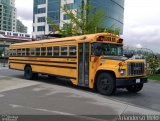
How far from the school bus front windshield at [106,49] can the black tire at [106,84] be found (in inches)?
40.8

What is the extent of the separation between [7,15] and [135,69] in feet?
470

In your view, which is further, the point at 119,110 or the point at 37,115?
the point at 119,110

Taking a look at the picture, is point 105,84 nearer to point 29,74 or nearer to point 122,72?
point 122,72

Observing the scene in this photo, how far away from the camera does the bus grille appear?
11.4 metres

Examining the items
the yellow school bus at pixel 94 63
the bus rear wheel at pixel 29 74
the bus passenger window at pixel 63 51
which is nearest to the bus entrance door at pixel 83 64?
the yellow school bus at pixel 94 63

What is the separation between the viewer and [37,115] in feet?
25.8

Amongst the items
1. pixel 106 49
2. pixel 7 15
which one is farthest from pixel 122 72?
pixel 7 15

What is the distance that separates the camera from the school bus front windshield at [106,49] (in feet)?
40.3

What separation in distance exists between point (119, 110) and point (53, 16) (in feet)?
239

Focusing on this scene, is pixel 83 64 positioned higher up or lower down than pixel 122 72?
higher up

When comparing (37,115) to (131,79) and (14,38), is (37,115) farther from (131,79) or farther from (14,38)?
(14,38)

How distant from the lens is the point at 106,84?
11.7 metres

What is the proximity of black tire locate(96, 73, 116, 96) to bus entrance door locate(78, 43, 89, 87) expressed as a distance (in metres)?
0.72

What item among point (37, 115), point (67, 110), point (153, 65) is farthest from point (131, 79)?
point (153, 65)
